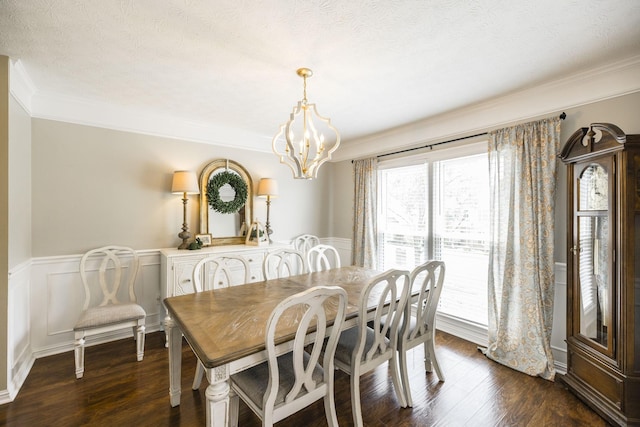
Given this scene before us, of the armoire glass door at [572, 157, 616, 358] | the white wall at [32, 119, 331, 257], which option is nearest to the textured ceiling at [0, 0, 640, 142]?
the white wall at [32, 119, 331, 257]

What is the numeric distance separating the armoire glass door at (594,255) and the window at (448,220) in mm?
819

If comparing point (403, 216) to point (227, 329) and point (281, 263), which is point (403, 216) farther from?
point (227, 329)

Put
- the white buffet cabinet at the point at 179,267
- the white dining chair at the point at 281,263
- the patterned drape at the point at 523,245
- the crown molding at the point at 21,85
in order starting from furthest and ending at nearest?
the white buffet cabinet at the point at 179,267 → the white dining chair at the point at 281,263 → the patterned drape at the point at 523,245 → the crown molding at the point at 21,85

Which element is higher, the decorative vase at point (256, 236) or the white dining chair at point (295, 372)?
the decorative vase at point (256, 236)

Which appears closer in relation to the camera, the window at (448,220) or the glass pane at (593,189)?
the glass pane at (593,189)

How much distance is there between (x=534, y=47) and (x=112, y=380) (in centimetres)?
412

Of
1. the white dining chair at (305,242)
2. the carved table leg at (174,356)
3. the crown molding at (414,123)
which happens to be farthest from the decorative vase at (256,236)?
the carved table leg at (174,356)

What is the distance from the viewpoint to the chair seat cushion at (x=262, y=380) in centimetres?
147

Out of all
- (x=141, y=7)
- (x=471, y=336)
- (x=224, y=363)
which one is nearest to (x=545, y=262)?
(x=471, y=336)

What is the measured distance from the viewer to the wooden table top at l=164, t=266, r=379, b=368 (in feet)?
4.48

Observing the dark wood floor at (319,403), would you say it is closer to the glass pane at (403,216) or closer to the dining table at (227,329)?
the dining table at (227,329)

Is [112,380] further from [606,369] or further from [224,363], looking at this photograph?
[606,369]

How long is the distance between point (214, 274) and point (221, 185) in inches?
61.6

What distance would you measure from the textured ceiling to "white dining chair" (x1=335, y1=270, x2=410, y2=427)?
1561 millimetres
